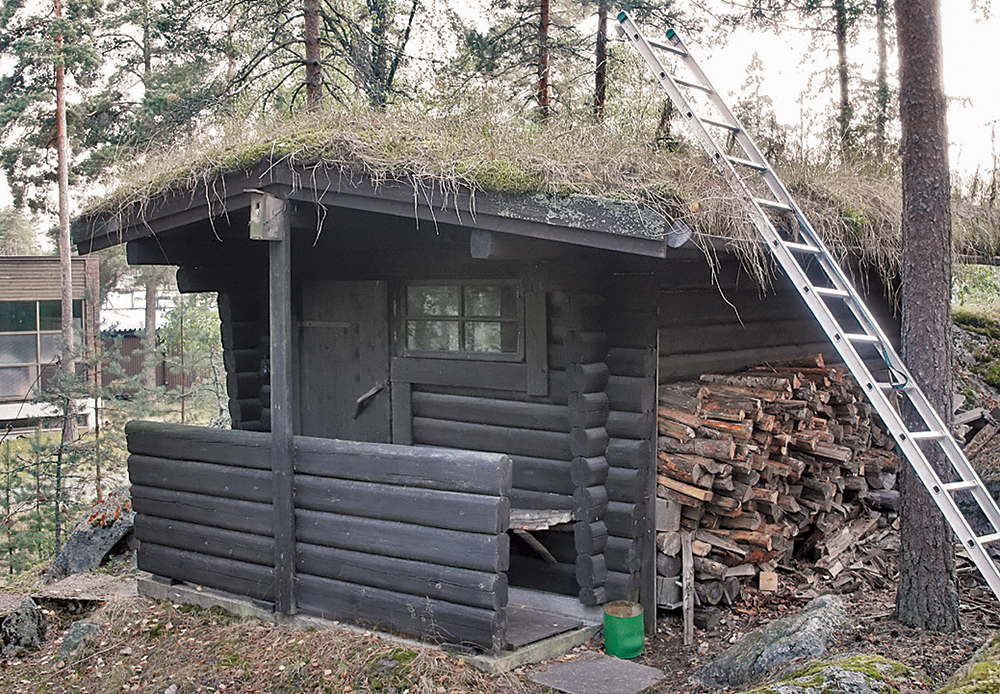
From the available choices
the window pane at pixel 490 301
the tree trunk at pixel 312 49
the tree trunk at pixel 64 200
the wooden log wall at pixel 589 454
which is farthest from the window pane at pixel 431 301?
the tree trunk at pixel 64 200

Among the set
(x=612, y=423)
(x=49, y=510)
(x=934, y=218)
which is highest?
(x=934, y=218)

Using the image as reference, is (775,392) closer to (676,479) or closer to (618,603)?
(676,479)

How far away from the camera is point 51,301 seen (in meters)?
21.3

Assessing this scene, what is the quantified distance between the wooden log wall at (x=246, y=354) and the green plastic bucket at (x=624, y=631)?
4222 millimetres

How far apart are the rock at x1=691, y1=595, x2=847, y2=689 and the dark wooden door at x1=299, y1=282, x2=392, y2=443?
10.9ft

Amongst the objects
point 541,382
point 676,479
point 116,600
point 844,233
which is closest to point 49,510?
point 116,600

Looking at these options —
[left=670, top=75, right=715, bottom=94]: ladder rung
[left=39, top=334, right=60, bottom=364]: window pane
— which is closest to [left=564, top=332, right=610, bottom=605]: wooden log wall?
[left=670, top=75, right=715, bottom=94]: ladder rung

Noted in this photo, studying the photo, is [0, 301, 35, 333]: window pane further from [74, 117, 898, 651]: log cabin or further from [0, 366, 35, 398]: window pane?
[74, 117, 898, 651]: log cabin

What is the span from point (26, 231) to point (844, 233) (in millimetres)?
45146

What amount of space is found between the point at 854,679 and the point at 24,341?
2181 cm

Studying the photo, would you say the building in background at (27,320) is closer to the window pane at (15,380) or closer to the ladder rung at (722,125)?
the window pane at (15,380)

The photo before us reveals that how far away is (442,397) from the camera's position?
7184 mm

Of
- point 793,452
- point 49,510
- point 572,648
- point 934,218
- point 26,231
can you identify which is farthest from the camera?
point 26,231

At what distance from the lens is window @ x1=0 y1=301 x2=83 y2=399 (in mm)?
20844
